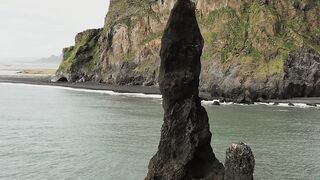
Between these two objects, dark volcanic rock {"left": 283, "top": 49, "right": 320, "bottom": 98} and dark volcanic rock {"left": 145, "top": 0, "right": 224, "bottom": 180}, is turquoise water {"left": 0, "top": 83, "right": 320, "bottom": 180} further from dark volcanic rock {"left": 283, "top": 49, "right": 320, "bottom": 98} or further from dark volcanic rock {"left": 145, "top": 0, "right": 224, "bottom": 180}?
dark volcanic rock {"left": 283, "top": 49, "right": 320, "bottom": 98}

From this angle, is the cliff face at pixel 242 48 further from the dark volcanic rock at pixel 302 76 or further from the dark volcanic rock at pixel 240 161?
the dark volcanic rock at pixel 240 161

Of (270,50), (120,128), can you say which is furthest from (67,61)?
(120,128)

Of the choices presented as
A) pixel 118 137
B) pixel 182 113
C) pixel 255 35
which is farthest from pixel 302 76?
pixel 182 113

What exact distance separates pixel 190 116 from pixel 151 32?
447ft

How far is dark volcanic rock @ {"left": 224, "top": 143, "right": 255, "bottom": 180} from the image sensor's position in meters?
28.8

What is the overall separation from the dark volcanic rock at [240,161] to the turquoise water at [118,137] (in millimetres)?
16572

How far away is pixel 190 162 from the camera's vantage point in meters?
34.8

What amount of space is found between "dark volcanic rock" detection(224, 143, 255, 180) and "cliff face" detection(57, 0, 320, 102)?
3217 inches

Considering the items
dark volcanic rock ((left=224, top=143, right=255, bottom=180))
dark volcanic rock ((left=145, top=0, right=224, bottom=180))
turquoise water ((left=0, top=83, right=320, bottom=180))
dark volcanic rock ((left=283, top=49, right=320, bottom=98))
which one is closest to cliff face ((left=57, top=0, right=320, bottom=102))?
dark volcanic rock ((left=283, top=49, right=320, bottom=98))

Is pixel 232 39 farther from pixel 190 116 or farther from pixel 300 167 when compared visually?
pixel 190 116

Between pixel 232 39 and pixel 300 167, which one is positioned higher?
pixel 232 39

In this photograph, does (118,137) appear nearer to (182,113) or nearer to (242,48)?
(182,113)

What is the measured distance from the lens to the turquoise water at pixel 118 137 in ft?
157

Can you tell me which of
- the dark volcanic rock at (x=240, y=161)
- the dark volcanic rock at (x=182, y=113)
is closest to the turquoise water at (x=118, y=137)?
the dark volcanic rock at (x=182, y=113)
